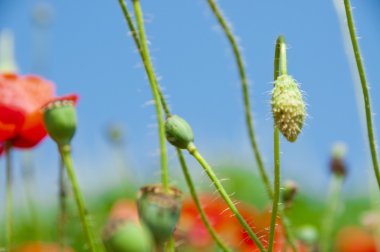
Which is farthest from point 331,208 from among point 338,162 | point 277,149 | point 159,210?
point 159,210

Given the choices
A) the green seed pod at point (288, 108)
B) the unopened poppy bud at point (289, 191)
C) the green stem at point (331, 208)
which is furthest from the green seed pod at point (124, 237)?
the green stem at point (331, 208)

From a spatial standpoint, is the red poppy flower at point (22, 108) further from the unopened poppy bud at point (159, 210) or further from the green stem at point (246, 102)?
the unopened poppy bud at point (159, 210)

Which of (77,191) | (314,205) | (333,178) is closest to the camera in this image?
(77,191)

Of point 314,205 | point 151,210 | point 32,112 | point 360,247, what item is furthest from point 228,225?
point 314,205

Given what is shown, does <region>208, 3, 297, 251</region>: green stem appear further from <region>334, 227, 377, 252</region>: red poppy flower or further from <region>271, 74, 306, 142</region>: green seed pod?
<region>334, 227, 377, 252</region>: red poppy flower

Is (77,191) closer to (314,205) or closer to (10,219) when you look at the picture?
(10,219)

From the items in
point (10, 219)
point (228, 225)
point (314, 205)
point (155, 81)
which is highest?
point (155, 81)
